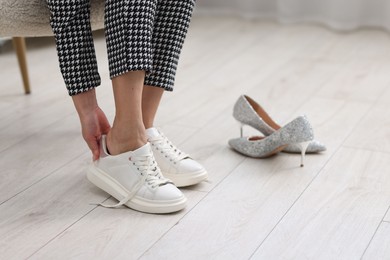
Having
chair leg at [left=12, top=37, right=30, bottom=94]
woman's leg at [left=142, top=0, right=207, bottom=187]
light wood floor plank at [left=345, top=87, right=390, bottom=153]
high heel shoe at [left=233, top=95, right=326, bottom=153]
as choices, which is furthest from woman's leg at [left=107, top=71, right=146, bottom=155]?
chair leg at [left=12, top=37, right=30, bottom=94]

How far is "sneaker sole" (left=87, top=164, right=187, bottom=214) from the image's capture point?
128 centimetres

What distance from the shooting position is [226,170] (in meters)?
1.50

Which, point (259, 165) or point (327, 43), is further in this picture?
point (327, 43)

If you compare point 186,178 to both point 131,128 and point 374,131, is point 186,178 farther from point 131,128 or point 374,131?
point 374,131

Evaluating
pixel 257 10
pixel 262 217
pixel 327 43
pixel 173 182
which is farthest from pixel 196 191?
pixel 257 10

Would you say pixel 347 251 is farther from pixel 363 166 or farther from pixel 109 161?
pixel 109 161

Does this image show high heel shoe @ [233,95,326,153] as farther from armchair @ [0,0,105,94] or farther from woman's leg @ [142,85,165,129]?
armchair @ [0,0,105,94]

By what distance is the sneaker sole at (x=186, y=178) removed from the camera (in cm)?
139

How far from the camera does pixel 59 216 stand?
130 centimetres

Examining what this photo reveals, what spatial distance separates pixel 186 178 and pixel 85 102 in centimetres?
25

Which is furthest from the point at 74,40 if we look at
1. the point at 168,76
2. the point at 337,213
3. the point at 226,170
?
the point at 337,213

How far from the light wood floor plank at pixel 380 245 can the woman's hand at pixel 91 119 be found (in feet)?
1.87

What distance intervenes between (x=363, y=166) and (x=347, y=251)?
0.39 m

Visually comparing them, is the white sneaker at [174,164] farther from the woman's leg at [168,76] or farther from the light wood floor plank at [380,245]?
the light wood floor plank at [380,245]
